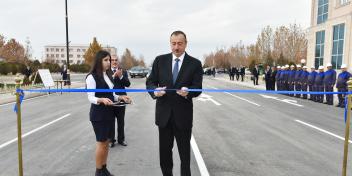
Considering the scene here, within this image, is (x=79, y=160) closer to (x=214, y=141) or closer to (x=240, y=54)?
(x=214, y=141)

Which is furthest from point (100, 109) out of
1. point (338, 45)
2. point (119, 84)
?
point (338, 45)

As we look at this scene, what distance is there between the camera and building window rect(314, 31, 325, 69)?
32.7m

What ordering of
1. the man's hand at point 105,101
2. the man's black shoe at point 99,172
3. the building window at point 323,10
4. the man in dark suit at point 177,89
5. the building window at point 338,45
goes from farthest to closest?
1. the building window at point 323,10
2. the building window at point 338,45
3. the man's black shoe at point 99,172
4. the man's hand at point 105,101
5. the man in dark suit at point 177,89

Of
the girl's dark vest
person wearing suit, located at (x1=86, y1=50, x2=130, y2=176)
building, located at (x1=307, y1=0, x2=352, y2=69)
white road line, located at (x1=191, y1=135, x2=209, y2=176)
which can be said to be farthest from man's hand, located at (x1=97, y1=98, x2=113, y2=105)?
building, located at (x1=307, y1=0, x2=352, y2=69)

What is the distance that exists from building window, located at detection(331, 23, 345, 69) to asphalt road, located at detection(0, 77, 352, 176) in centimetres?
2154

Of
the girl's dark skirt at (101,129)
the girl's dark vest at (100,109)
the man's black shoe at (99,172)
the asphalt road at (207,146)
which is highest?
the girl's dark vest at (100,109)

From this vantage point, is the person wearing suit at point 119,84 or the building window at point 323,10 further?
the building window at point 323,10

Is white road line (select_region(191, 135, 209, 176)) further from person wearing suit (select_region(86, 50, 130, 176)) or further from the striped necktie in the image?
the striped necktie

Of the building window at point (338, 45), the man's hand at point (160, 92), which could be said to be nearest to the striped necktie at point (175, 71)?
the man's hand at point (160, 92)

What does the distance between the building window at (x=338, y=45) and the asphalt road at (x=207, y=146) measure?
21.5 meters

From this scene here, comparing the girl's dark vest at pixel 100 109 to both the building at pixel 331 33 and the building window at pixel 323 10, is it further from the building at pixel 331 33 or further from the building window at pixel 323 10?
the building window at pixel 323 10

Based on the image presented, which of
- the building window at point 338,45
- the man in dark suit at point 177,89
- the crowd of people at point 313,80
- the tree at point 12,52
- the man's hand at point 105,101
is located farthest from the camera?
the tree at point 12,52

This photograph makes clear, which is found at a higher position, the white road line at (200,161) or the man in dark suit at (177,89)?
the man in dark suit at (177,89)

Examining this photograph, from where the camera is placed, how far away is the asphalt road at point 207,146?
4723 mm
